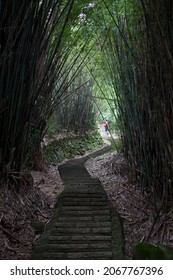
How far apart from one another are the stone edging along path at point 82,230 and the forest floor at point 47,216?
3.6 inches

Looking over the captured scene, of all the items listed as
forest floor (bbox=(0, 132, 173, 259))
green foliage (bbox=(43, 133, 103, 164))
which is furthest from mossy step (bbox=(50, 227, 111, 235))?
green foliage (bbox=(43, 133, 103, 164))

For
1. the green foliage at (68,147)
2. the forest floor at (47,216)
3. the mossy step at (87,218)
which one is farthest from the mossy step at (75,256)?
the green foliage at (68,147)

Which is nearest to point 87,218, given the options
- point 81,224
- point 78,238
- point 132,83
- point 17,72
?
point 81,224

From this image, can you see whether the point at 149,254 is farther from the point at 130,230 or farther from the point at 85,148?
the point at 85,148

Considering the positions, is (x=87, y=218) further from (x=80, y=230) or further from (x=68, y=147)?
(x=68, y=147)

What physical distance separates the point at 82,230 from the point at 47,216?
45 centimetres

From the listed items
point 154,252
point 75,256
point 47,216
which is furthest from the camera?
point 47,216

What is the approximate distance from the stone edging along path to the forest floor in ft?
0.30

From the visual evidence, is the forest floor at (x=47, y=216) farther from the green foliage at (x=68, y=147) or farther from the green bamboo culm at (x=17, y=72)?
the green foliage at (x=68, y=147)

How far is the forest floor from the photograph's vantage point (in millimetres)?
2117

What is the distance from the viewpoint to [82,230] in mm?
2312

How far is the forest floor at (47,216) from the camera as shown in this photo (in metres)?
2.12

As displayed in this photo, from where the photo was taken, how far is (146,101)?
2709 mm

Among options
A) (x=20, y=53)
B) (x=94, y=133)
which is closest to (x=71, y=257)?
(x=20, y=53)
